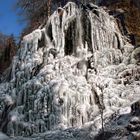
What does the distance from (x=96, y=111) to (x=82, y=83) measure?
170cm

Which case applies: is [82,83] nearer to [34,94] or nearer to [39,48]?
[34,94]

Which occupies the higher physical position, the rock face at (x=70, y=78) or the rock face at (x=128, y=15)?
the rock face at (x=128, y=15)

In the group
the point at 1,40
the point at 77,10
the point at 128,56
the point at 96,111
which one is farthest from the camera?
the point at 1,40

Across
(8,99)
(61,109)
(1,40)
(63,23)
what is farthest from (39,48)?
(1,40)

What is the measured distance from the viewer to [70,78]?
18.7 metres

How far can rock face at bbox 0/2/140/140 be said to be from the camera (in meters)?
16.9

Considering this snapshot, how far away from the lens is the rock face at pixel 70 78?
1692cm

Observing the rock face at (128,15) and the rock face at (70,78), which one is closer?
the rock face at (70,78)

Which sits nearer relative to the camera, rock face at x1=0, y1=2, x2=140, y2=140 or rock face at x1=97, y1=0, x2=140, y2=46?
rock face at x1=0, y1=2, x2=140, y2=140

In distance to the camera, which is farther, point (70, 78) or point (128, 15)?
point (128, 15)

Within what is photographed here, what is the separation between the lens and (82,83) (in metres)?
18.3

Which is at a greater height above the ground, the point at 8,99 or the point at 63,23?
the point at 63,23

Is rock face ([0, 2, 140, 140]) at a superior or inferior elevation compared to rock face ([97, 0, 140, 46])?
inferior

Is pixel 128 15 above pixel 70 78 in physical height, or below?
above
